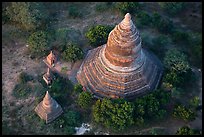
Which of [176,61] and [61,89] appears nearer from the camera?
[61,89]

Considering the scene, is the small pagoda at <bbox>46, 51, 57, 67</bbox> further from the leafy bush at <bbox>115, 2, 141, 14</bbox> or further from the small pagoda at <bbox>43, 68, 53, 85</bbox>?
the leafy bush at <bbox>115, 2, 141, 14</bbox>

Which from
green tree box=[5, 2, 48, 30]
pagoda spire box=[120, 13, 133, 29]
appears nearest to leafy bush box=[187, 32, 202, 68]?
pagoda spire box=[120, 13, 133, 29]

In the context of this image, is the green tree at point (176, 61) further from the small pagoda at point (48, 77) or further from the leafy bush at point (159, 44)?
the small pagoda at point (48, 77)

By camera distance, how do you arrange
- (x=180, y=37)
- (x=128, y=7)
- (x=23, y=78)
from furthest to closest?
(x=128, y=7), (x=180, y=37), (x=23, y=78)

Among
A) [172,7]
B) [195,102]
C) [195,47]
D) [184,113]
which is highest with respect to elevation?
[172,7]

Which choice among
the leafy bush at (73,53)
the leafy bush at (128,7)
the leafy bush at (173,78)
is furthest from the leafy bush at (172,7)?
the leafy bush at (73,53)

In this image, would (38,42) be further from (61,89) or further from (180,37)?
(180,37)

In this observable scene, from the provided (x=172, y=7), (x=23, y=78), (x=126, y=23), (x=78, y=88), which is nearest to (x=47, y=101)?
(x=78, y=88)
